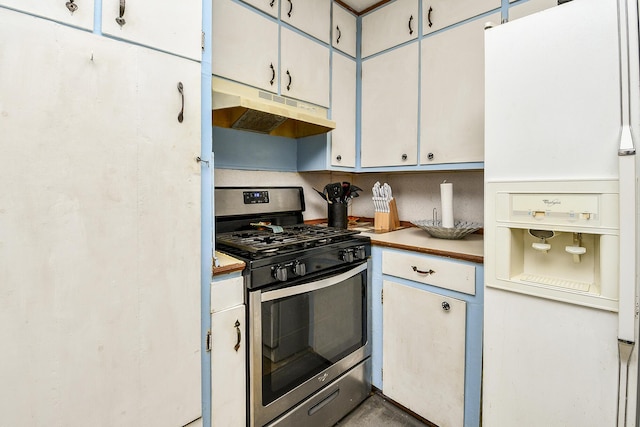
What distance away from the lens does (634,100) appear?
3.10ft

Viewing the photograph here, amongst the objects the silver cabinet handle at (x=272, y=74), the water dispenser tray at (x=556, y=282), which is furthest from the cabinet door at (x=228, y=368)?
the silver cabinet handle at (x=272, y=74)

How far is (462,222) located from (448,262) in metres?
0.73

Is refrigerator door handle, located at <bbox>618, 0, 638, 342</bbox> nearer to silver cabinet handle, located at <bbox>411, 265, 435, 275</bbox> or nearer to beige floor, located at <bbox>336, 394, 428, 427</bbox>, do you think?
silver cabinet handle, located at <bbox>411, 265, 435, 275</bbox>

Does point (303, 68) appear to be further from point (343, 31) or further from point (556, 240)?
point (556, 240)

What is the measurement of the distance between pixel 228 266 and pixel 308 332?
557 millimetres

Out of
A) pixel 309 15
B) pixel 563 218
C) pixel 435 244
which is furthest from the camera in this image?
pixel 309 15

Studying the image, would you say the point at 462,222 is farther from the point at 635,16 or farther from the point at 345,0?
the point at 345,0

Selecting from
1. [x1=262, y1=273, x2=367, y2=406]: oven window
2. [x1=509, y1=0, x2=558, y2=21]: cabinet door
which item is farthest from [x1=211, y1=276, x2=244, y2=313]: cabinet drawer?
[x1=509, y1=0, x2=558, y2=21]: cabinet door

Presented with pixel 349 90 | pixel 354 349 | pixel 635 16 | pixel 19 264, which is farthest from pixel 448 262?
pixel 19 264

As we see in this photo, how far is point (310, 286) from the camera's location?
4.75ft

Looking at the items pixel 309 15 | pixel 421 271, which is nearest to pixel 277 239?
pixel 421 271

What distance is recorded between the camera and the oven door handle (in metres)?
1.30

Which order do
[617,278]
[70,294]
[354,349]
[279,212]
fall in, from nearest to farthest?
1. [70,294]
2. [617,278]
3. [354,349]
4. [279,212]

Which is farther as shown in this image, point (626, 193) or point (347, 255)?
point (347, 255)
